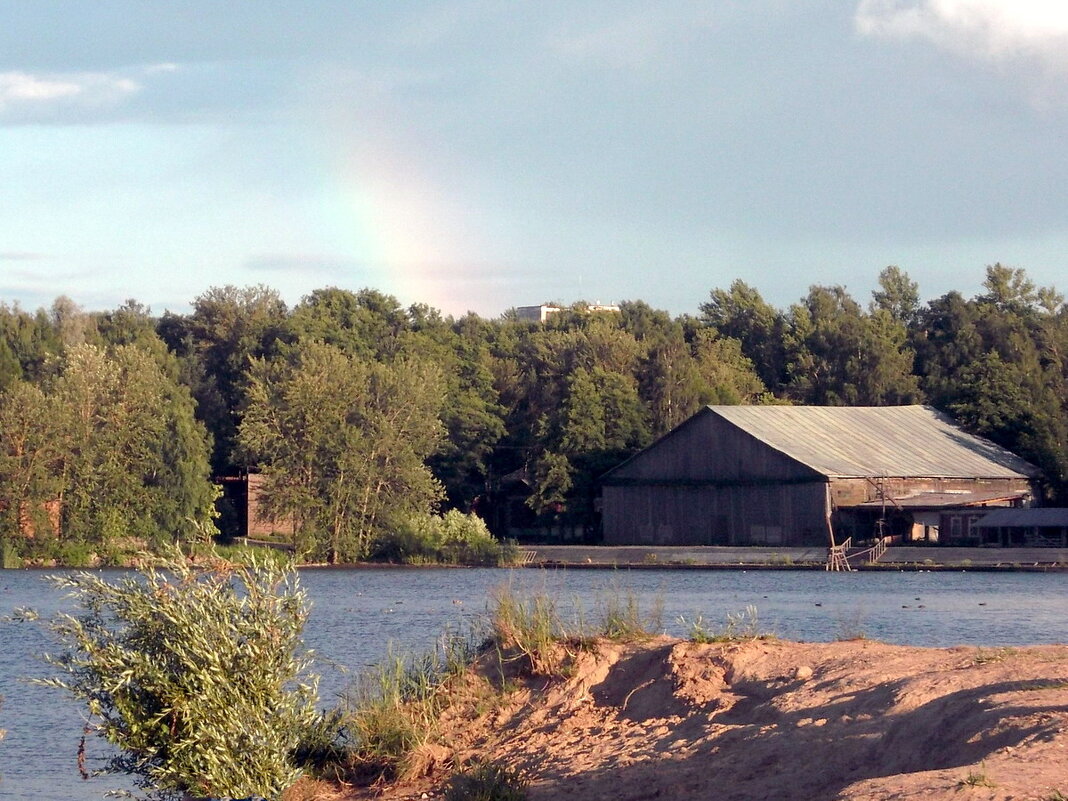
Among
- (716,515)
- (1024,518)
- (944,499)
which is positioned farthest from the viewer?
(716,515)

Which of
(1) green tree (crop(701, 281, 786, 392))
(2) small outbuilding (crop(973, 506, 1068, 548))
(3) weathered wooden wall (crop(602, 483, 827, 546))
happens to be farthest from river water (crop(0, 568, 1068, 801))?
(1) green tree (crop(701, 281, 786, 392))

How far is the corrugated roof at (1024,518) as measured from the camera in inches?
2544

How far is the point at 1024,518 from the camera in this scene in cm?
6512

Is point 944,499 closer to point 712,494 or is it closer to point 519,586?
point 712,494

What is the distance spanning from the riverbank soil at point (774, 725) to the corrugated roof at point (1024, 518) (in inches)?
2055

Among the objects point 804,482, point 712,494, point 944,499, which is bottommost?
point 944,499

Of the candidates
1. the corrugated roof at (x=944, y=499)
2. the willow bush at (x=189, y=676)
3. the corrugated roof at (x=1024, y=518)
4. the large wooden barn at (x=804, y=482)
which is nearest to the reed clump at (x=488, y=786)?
the willow bush at (x=189, y=676)

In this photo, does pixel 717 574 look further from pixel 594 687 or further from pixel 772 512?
pixel 594 687

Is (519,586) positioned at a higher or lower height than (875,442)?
lower

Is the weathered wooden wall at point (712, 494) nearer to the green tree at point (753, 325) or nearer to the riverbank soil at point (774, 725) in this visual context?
the green tree at point (753, 325)

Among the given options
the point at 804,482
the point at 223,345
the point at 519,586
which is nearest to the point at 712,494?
the point at 804,482

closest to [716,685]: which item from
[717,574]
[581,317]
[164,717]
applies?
[164,717]

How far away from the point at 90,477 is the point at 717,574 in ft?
99.0

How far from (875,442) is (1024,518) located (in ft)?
37.5
